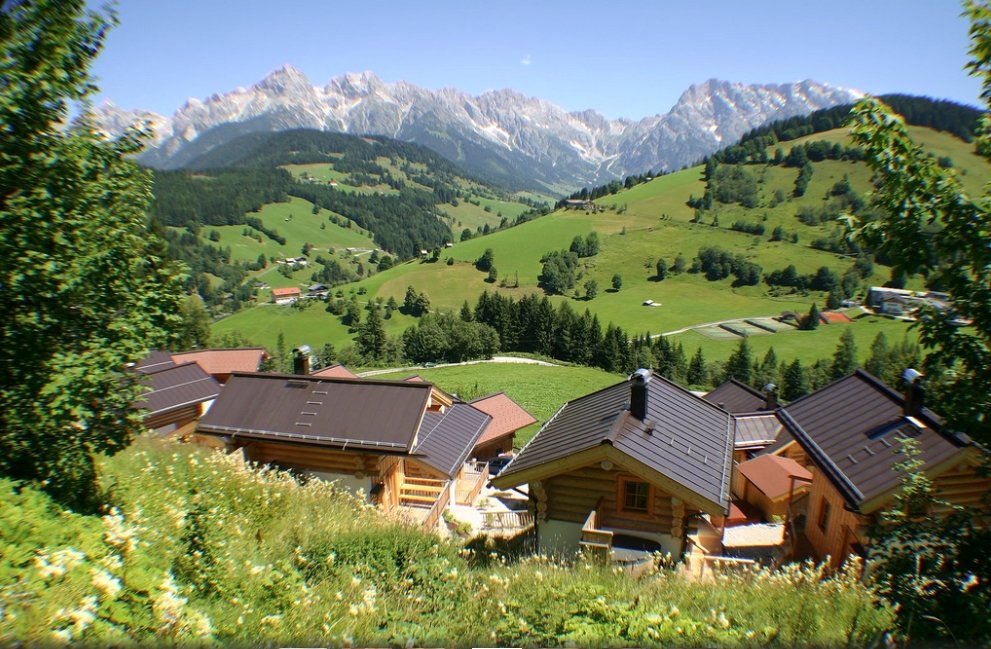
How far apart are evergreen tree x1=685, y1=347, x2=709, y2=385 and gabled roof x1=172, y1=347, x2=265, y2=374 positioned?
72585mm

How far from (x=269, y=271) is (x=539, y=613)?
8062 inches

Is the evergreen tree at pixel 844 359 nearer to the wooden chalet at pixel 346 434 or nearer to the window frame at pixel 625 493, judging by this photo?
the wooden chalet at pixel 346 434

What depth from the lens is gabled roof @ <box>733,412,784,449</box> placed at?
27.4 metres

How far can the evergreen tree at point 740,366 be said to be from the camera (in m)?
89.1

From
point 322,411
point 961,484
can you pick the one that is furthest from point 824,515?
point 322,411

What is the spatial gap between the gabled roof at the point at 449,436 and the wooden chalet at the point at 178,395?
14.7 meters

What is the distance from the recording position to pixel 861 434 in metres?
16.0

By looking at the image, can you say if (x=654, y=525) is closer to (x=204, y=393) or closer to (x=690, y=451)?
(x=690, y=451)

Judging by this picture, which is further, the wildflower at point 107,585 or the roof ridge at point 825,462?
the roof ridge at point 825,462

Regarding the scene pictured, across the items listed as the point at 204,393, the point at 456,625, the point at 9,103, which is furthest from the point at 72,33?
the point at 204,393

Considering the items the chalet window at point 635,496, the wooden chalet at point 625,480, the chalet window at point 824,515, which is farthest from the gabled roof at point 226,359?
the chalet window at point 824,515

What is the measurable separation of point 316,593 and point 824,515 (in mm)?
16573

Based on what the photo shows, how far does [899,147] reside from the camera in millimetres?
5453

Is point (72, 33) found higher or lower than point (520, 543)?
higher
